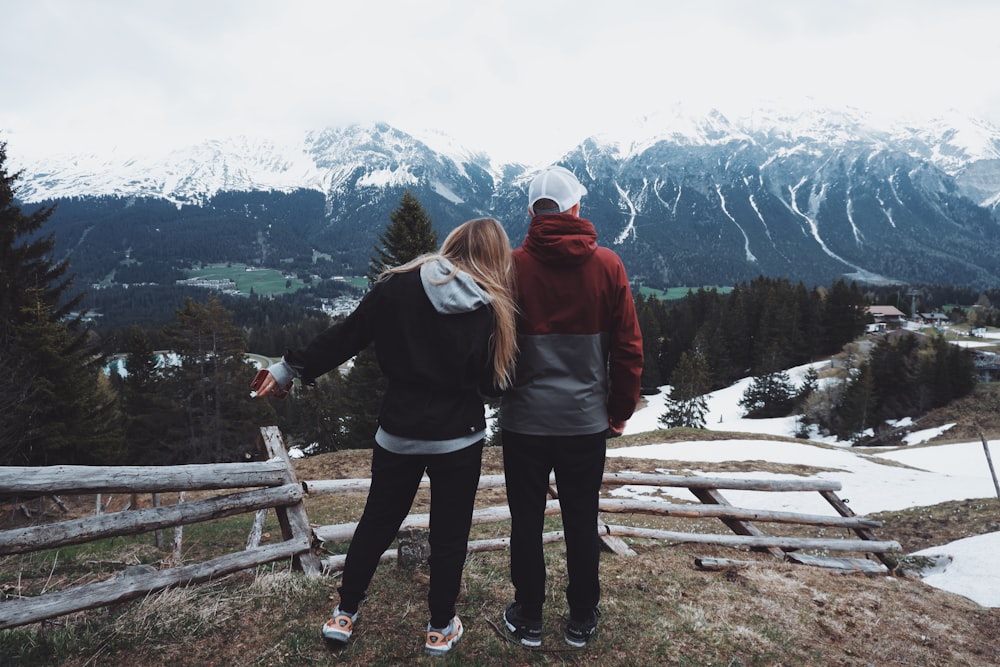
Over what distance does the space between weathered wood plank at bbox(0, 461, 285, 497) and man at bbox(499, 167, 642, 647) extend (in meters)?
2.45

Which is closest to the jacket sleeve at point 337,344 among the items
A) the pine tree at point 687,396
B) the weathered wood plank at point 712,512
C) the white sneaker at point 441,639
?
the white sneaker at point 441,639

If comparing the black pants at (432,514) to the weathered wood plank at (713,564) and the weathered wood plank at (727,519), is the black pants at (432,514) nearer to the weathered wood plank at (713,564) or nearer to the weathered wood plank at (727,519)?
the weathered wood plank at (713,564)

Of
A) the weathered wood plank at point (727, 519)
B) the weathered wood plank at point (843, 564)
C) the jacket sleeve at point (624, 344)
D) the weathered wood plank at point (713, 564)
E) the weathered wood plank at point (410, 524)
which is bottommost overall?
the weathered wood plank at point (843, 564)

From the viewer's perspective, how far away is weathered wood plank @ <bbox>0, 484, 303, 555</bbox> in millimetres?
3377

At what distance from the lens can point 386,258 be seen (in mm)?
25172

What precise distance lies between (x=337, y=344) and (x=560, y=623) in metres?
2.78

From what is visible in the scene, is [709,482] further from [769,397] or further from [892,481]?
[769,397]

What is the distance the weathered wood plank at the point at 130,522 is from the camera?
3.38m

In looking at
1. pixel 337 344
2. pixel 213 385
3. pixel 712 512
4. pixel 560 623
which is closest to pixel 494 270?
pixel 337 344

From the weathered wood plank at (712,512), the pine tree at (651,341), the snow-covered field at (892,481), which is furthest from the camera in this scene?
the pine tree at (651,341)

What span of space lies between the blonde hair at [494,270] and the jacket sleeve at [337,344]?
0.95 feet

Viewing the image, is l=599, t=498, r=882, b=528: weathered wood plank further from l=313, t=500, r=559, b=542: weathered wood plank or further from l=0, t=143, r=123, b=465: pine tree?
l=0, t=143, r=123, b=465: pine tree

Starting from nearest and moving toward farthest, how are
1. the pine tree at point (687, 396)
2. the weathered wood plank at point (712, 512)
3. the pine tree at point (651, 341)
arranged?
the weathered wood plank at point (712, 512) → the pine tree at point (687, 396) → the pine tree at point (651, 341)

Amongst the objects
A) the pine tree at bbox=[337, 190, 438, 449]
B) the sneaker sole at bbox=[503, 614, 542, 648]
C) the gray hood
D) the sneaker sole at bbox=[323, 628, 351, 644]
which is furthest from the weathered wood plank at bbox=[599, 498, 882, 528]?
the pine tree at bbox=[337, 190, 438, 449]
